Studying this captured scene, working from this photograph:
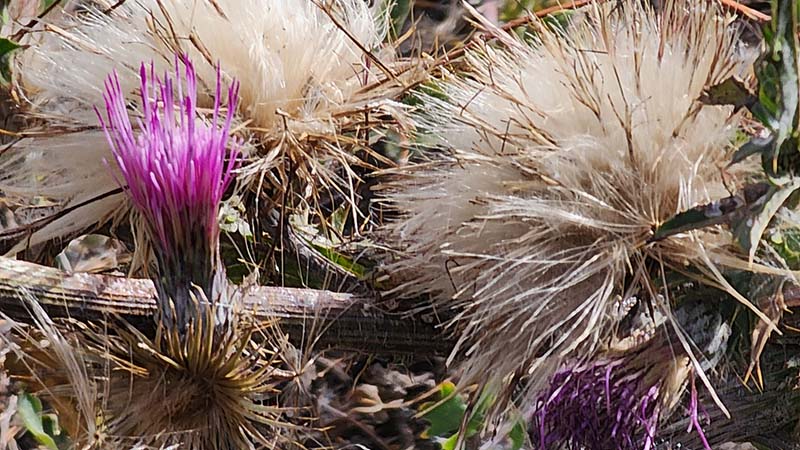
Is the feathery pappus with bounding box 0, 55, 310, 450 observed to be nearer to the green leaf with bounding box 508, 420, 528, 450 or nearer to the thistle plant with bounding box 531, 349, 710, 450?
the thistle plant with bounding box 531, 349, 710, 450

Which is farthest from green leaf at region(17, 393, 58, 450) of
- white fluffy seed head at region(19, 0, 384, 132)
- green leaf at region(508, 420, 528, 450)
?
green leaf at region(508, 420, 528, 450)

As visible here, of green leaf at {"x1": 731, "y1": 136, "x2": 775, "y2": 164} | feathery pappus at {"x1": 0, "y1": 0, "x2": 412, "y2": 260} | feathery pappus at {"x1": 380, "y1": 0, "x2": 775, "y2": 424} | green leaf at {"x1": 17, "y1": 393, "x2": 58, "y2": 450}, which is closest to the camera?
green leaf at {"x1": 731, "y1": 136, "x2": 775, "y2": 164}

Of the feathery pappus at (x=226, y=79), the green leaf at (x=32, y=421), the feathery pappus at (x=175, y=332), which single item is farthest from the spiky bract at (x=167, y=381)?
the green leaf at (x=32, y=421)

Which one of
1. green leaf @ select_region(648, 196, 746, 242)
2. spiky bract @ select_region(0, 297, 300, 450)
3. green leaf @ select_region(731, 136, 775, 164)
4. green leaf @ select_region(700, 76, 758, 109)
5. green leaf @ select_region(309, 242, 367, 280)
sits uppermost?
green leaf @ select_region(700, 76, 758, 109)

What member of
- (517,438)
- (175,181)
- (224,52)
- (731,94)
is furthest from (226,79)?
(517,438)

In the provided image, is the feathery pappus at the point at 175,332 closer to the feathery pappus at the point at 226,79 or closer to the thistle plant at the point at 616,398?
the feathery pappus at the point at 226,79

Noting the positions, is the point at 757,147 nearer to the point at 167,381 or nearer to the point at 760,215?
the point at 760,215

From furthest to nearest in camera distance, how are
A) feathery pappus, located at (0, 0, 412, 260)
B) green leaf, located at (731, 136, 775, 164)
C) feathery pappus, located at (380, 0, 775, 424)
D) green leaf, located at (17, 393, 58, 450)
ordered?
green leaf, located at (17, 393, 58, 450) → feathery pappus, located at (0, 0, 412, 260) → feathery pappus, located at (380, 0, 775, 424) → green leaf, located at (731, 136, 775, 164)
